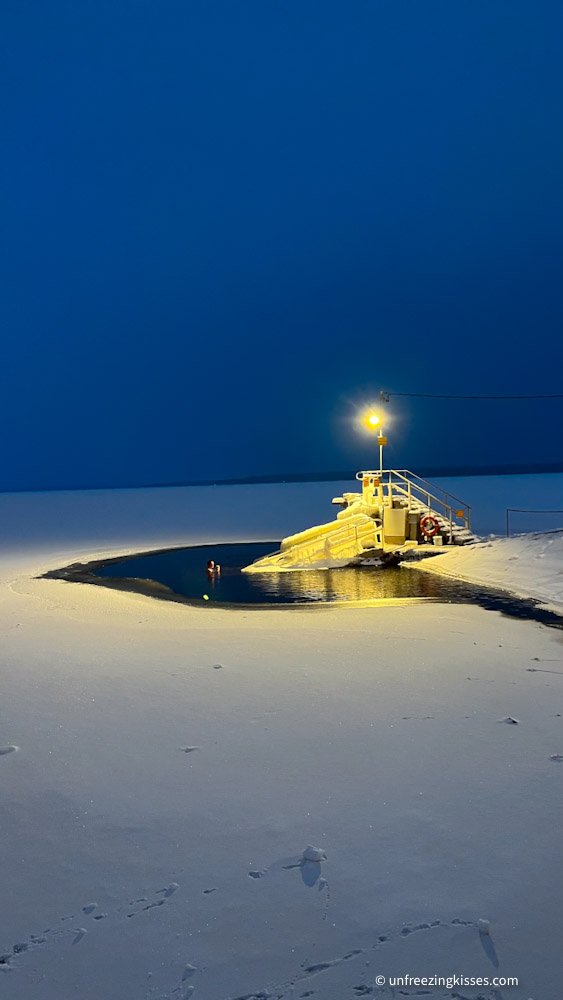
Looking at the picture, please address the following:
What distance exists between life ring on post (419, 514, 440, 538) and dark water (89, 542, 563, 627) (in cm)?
264

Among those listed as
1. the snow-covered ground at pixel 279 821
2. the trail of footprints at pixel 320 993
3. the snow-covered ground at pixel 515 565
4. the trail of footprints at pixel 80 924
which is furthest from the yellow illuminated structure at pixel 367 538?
the trail of footprints at pixel 320 993

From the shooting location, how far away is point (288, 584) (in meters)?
17.0

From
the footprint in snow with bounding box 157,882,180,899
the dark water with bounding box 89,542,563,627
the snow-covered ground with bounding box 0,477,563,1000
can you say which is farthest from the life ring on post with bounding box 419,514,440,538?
the footprint in snow with bounding box 157,882,180,899

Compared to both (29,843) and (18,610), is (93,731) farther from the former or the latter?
(18,610)

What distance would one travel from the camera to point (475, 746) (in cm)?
539

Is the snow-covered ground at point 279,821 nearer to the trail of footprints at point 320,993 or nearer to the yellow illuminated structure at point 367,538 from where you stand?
the trail of footprints at point 320,993

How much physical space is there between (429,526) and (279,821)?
18.4 meters

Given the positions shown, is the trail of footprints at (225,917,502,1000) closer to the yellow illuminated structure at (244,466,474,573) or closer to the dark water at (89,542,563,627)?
the dark water at (89,542,563,627)

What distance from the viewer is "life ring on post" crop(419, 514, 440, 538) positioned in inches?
853

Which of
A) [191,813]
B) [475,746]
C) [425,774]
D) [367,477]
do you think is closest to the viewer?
[191,813]

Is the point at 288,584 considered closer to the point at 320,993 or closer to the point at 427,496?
the point at 320,993

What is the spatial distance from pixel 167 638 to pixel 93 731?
3902 millimetres

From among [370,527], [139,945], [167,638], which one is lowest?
[139,945]

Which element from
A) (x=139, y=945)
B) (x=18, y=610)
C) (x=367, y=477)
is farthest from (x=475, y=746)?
(x=367, y=477)
